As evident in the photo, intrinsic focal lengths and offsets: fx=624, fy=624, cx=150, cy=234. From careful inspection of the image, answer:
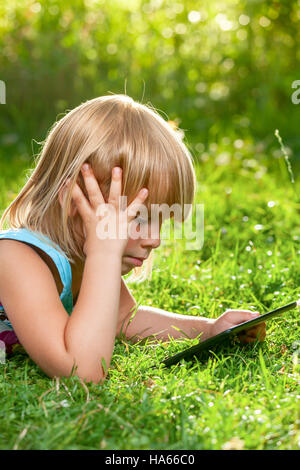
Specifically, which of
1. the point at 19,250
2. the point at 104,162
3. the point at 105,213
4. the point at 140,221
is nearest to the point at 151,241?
the point at 140,221

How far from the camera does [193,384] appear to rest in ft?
5.87

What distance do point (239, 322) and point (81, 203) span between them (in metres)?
0.70

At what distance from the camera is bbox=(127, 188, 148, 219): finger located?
1.96 meters

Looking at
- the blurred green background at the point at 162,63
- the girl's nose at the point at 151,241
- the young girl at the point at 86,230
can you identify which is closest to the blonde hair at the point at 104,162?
the young girl at the point at 86,230

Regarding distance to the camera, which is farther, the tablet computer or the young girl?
the tablet computer

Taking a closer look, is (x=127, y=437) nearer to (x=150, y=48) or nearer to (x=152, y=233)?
(x=152, y=233)

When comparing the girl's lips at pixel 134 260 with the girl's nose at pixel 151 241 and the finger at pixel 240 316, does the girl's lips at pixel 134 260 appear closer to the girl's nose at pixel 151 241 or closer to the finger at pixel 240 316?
the girl's nose at pixel 151 241

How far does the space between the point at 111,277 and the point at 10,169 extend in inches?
115

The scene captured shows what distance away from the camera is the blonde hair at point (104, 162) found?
199cm

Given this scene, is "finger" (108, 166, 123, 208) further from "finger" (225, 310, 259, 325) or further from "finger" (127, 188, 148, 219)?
"finger" (225, 310, 259, 325)

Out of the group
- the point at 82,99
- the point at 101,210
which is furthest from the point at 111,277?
the point at 82,99

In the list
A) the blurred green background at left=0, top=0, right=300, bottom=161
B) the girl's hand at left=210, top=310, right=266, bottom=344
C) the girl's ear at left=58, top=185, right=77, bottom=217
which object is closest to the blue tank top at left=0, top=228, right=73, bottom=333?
the girl's ear at left=58, top=185, right=77, bottom=217

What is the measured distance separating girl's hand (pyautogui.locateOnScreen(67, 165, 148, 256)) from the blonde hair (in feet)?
0.12

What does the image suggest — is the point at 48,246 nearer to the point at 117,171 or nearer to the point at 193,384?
the point at 117,171
